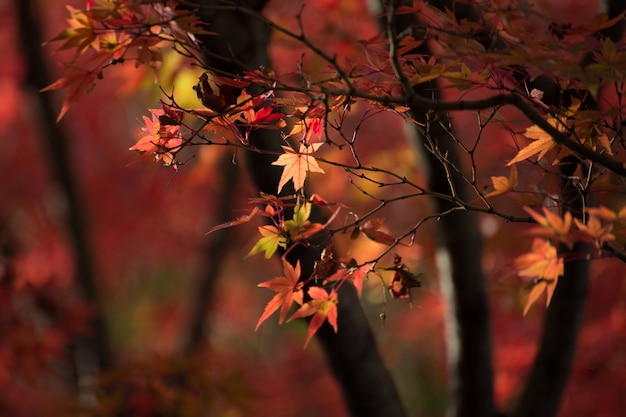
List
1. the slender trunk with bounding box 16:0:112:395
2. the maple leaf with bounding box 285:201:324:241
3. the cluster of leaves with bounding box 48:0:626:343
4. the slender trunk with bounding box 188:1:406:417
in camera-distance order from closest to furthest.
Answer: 1. the cluster of leaves with bounding box 48:0:626:343
2. the maple leaf with bounding box 285:201:324:241
3. the slender trunk with bounding box 188:1:406:417
4. the slender trunk with bounding box 16:0:112:395

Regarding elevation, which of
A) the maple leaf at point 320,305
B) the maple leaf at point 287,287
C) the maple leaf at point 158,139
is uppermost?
the maple leaf at point 158,139

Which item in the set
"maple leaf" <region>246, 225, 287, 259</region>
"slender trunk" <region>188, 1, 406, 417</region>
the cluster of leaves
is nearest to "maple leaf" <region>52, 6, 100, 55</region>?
the cluster of leaves

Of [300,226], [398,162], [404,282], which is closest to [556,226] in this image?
[404,282]

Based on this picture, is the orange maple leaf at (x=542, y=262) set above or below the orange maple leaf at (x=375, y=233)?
below

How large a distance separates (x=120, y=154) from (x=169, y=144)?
459 cm

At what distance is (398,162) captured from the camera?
2738 mm

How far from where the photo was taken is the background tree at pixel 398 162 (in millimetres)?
900

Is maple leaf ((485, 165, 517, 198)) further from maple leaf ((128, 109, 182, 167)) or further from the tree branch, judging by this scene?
the tree branch

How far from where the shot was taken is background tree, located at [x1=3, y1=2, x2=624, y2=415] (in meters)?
0.90

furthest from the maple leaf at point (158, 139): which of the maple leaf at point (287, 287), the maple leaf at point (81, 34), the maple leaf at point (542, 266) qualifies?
the maple leaf at point (542, 266)

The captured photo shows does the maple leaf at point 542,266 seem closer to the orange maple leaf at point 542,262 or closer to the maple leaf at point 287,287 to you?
the orange maple leaf at point 542,262

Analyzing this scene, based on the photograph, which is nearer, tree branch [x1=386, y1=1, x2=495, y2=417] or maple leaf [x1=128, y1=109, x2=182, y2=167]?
maple leaf [x1=128, y1=109, x2=182, y2=167]

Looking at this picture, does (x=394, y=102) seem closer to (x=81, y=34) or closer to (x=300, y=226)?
(x=300, y=226)

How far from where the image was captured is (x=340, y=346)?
1.42m
